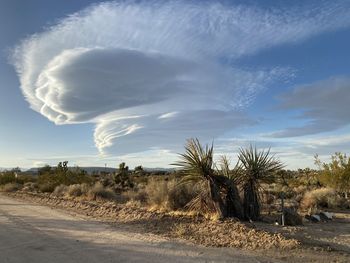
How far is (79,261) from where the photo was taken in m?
9.03

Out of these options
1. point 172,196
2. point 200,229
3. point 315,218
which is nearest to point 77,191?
point 172,196

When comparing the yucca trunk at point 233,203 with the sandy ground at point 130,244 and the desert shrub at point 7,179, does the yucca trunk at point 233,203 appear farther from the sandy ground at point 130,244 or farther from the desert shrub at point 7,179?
the desert shrub at point 7,179

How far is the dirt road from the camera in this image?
9.28 meters

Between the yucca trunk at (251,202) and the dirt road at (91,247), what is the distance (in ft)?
13.0

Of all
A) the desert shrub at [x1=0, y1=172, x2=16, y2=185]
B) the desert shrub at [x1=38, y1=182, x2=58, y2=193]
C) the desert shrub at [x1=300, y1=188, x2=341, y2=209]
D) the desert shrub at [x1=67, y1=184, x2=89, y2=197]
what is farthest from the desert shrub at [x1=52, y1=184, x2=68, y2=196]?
the desert shrub at [x1=0, y1=172, x2=16, y2=185]

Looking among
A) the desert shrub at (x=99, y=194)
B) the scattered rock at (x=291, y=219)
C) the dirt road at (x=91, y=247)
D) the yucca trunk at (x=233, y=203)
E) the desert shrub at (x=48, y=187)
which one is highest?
the desert shrub at (x=48, y=187)

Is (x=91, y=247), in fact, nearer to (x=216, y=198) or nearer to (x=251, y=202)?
(x=216, y=198)

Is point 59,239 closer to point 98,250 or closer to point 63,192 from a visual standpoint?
point 98,250

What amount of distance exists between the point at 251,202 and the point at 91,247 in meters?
6.23

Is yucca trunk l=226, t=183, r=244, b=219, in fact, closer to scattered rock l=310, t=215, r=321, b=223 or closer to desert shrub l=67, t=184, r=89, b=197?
scattered rock l=310, t=215, r=321, b=223

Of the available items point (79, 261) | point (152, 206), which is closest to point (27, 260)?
point (79, 261)

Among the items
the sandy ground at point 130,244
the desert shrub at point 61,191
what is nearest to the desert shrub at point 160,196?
the sandy ground at point 130,244

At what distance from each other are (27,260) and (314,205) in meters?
14.5

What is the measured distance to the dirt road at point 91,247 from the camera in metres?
9.28
